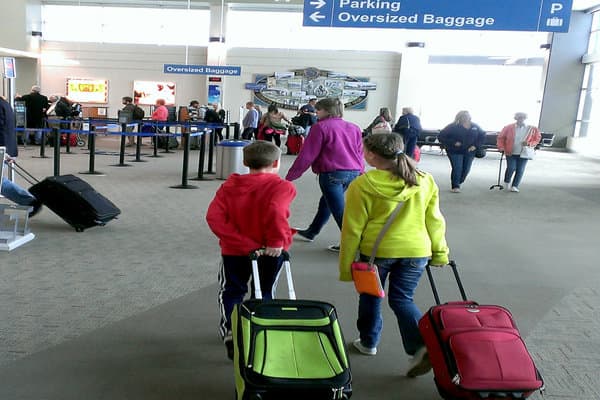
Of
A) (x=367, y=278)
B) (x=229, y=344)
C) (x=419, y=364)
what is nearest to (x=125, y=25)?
(x=229, y=344)

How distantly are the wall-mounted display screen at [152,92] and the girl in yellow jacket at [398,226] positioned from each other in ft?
66.4

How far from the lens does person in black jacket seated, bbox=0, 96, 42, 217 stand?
19.2 ft

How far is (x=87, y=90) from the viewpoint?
22.1 metres

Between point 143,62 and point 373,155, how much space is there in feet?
68.0

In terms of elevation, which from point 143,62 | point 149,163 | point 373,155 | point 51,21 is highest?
point 51,21

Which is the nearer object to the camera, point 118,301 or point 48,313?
point 48,313

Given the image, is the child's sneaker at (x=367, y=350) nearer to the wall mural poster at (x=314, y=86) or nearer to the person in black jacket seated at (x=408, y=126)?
the person in black jacket seated at (x=408, y=126)

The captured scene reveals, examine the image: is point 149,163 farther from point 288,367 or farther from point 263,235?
point 288,367

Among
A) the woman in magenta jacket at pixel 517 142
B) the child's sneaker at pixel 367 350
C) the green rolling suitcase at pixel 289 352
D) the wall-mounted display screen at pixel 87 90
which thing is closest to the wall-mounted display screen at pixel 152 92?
the wall-mounted display screen at pixel 87 90

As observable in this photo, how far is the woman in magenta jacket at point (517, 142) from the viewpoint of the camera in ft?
33.7

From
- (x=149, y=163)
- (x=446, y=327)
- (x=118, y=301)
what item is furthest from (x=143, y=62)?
(x=446, y=327)

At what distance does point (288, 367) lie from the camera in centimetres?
214

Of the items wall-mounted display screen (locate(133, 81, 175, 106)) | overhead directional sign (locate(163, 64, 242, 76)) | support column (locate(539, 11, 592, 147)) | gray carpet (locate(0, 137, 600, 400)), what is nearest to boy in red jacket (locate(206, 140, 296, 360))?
gray carpet (locate(0, 137, 600, 400))

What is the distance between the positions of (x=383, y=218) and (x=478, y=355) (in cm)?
80
